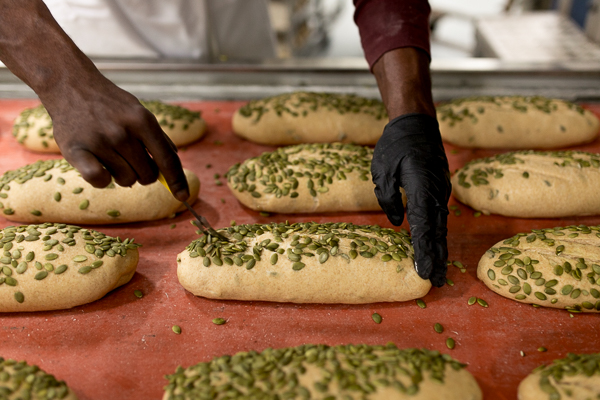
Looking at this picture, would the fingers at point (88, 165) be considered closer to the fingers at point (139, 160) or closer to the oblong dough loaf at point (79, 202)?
the fingers at point (139, 160)

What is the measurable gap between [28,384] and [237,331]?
28.0 inches

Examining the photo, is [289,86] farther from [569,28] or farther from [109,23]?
[569,28]

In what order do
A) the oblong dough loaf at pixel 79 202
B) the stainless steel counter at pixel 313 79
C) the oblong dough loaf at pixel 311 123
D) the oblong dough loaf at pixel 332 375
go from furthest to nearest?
1. the stainless steel counter at pixel 313 79
2. the oblong dough loaf at pixel 311 123
3. the oblong dough loaf at pixel 79 202
4. the oblong dough loaf at pixel 332 375

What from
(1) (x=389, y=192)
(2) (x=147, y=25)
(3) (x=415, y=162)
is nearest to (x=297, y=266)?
(1) (x=389, y=192)

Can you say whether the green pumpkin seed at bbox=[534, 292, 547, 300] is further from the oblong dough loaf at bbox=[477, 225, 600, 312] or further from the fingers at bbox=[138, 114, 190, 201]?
the fingers at bbox=[138, 114, 190, 201]

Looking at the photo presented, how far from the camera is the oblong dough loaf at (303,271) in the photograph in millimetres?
1875

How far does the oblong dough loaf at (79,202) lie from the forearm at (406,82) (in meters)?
1.19

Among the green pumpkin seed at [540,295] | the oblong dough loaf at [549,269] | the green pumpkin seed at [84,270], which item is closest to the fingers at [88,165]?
the green pumpkin seed at [84,270]

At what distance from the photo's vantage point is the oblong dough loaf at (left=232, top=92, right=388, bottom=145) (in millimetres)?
2848

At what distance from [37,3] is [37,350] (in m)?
1.30

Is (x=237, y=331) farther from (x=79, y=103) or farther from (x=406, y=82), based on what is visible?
(x=406, y=82)

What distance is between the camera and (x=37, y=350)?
1.73 meters

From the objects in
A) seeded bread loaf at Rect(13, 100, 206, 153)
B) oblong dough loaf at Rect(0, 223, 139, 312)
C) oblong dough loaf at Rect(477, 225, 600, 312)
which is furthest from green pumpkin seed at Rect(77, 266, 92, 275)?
oblong dough loaf at Rect(477, 225, 600, 312)

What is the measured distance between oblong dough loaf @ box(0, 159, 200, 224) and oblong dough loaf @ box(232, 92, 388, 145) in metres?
0.79
